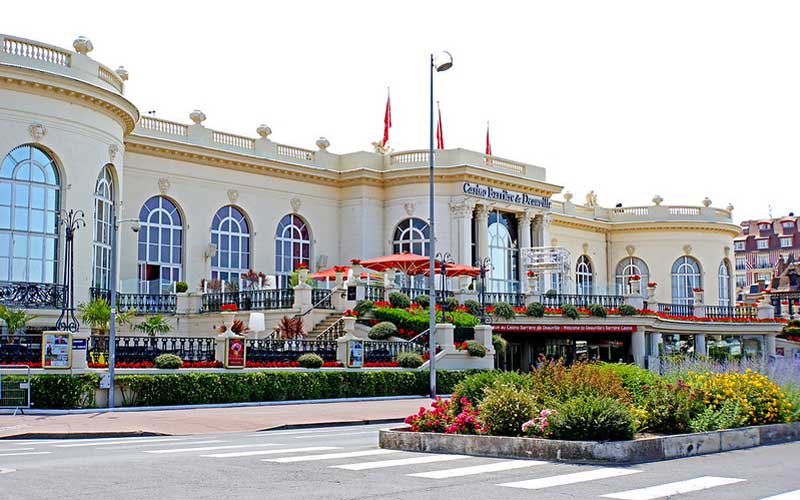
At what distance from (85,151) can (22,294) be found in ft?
20.6

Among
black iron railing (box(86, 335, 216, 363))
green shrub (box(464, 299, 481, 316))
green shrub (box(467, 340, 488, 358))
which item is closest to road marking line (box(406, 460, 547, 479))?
black iron railing (box(86, 335, 216, 363))

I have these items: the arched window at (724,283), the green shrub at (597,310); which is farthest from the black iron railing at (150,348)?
the arched window at (724,283)

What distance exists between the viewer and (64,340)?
87.4 feet

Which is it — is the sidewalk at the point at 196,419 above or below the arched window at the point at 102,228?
below

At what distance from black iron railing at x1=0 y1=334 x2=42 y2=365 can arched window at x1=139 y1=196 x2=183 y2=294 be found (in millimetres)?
16967

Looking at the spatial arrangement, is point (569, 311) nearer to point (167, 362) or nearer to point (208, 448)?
point (167, 362)

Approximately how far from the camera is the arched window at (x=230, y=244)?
48.5 metres

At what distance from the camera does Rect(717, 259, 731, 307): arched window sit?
70.9 meters

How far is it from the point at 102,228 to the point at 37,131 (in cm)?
514

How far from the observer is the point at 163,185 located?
4609cm

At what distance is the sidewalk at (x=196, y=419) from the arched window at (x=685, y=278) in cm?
4408

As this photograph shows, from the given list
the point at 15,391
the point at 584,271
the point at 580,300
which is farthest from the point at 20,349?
the point at 584,271

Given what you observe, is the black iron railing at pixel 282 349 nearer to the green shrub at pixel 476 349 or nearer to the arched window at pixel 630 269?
the green shrub at pixel 476 349

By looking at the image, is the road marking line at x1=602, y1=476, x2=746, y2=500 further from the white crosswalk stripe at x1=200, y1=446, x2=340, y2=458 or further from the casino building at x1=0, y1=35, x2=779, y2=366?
the casino building at x1=0, y1=35, x2=779, y2=366
